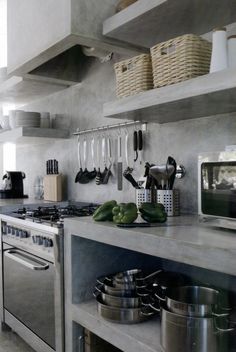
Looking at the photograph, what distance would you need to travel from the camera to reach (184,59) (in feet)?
4.67

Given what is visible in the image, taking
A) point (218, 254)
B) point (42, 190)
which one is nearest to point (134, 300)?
point (218, 254)

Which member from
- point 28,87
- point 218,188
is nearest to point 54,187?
point 28,87

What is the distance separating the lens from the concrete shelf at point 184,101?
50.6 inches

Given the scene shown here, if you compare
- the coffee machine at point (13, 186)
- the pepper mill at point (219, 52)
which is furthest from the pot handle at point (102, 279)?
the coffee machine at point (13, 186)

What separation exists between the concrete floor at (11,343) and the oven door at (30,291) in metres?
0.17

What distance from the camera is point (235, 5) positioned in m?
1.54

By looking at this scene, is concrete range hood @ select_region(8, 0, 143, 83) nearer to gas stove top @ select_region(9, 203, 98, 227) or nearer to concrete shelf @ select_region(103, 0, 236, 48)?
concrete shelf @ select_region(103, 0, 236, 48)

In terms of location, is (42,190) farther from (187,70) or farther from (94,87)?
(187,70)

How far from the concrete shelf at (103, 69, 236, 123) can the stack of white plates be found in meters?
1.26

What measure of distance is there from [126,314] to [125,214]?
0.43 metres

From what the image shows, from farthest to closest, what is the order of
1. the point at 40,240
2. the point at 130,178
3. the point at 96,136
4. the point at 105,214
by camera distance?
the point at 96,136 < the point at 130,178 < the point at 40,240 < the point at 105,214

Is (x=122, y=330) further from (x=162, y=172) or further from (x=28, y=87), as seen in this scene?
(x=28, y=87)

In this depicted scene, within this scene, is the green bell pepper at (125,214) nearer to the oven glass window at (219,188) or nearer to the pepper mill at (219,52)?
the oven glass window at (219,188)

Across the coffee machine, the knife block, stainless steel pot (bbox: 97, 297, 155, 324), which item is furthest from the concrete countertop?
the coffee machine
